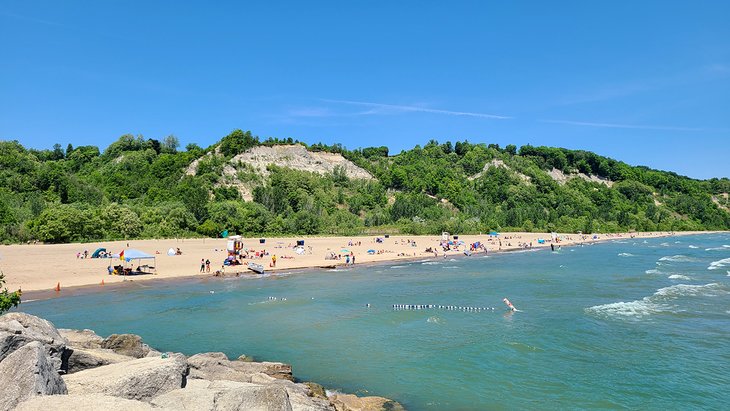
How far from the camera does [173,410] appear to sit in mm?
7426

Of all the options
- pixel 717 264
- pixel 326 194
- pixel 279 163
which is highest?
pixel 279 163

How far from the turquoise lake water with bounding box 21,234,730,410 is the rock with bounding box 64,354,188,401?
26.1 ft

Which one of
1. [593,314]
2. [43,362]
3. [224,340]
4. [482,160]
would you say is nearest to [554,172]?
[482,160]

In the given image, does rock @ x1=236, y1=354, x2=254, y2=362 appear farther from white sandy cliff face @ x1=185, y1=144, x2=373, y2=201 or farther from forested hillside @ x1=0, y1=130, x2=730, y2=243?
white sandy cliff face @ x1=185, y1=144, x2=373, y2=201

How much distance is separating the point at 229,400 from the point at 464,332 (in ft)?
55.1

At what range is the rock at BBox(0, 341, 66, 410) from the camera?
6902 millimetres

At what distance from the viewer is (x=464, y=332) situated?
22.8 m

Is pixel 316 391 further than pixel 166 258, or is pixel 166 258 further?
pixel 166 258

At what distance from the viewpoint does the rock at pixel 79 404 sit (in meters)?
6.46

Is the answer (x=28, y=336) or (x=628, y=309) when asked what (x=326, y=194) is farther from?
(x=28, y=336)

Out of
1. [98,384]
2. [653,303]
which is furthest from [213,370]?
[653,303]

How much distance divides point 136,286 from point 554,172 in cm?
18077

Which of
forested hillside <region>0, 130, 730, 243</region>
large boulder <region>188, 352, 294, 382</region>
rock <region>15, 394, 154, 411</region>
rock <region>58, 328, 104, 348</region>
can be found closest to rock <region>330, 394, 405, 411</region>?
large boulder <region>188, 352, 294, 382</region>

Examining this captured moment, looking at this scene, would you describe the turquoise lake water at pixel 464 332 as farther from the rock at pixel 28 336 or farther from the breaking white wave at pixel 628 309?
the rock at pixel 28 336
